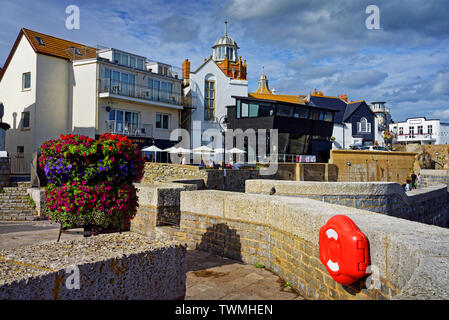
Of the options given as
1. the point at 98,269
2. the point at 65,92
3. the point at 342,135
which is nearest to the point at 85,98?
the point at 65,92

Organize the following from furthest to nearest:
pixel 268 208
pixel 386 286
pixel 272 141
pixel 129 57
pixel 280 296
→ pixel 272 141
pixel 129 57
pixel 268 208
pixel 280 296
pixel 386 286

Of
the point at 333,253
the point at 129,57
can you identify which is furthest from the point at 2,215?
the point at 129,57

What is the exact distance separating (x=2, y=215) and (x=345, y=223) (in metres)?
16.3

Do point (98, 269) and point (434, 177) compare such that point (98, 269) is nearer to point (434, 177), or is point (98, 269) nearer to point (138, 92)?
point (138, 92)


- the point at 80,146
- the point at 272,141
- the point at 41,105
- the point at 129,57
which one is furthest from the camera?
the point at 272,141

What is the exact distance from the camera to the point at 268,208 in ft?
22.1

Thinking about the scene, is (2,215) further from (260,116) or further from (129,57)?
(260,116)

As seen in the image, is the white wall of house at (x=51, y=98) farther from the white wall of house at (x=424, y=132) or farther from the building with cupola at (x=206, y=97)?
the white wall of house at (x=424, y=132)

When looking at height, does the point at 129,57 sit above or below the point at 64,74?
above

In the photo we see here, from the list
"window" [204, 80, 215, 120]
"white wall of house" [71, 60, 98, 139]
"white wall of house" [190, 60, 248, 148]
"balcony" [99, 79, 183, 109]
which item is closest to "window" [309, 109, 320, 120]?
"white wall of house" [190, 60, 248, 148]

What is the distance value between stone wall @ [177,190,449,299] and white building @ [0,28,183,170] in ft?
76.5

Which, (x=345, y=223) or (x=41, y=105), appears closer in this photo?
(x=345, y=223)

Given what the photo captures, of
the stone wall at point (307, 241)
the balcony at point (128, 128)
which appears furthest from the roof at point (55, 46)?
the stone wall at point (307, 241)

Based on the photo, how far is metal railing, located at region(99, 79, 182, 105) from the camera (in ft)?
95.5
